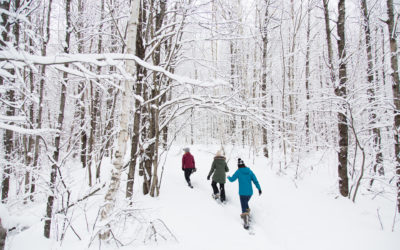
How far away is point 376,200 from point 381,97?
275 centimetres

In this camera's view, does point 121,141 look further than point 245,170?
No

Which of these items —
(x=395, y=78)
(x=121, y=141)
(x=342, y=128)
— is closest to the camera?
(x=121, y=141)

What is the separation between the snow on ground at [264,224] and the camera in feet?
10.3

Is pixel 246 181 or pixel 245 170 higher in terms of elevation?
pixel 245 170

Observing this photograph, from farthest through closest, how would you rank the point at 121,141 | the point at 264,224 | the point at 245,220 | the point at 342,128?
1. the point at 342,128
2. the point at 264,224
3. the point at 245,220
4. the point at 121,141

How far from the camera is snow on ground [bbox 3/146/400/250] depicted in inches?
123

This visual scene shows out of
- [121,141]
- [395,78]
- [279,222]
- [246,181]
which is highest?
[395,78]

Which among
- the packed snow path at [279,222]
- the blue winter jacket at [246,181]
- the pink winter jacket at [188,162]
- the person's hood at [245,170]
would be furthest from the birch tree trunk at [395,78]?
the pink winter jacket at [188,162]

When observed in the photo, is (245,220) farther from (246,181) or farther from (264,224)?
(246,181)

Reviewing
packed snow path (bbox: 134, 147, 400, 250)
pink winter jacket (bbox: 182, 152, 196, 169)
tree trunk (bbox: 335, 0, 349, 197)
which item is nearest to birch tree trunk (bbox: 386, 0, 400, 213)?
tree trunk (bbox: 335, 0, 349, 197)

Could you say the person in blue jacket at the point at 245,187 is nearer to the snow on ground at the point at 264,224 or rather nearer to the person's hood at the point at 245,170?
the person's hood at the point at 245,170

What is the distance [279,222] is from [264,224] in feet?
1.27

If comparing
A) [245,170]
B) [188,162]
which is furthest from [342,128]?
[188,162]

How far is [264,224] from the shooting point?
4.88 metres
